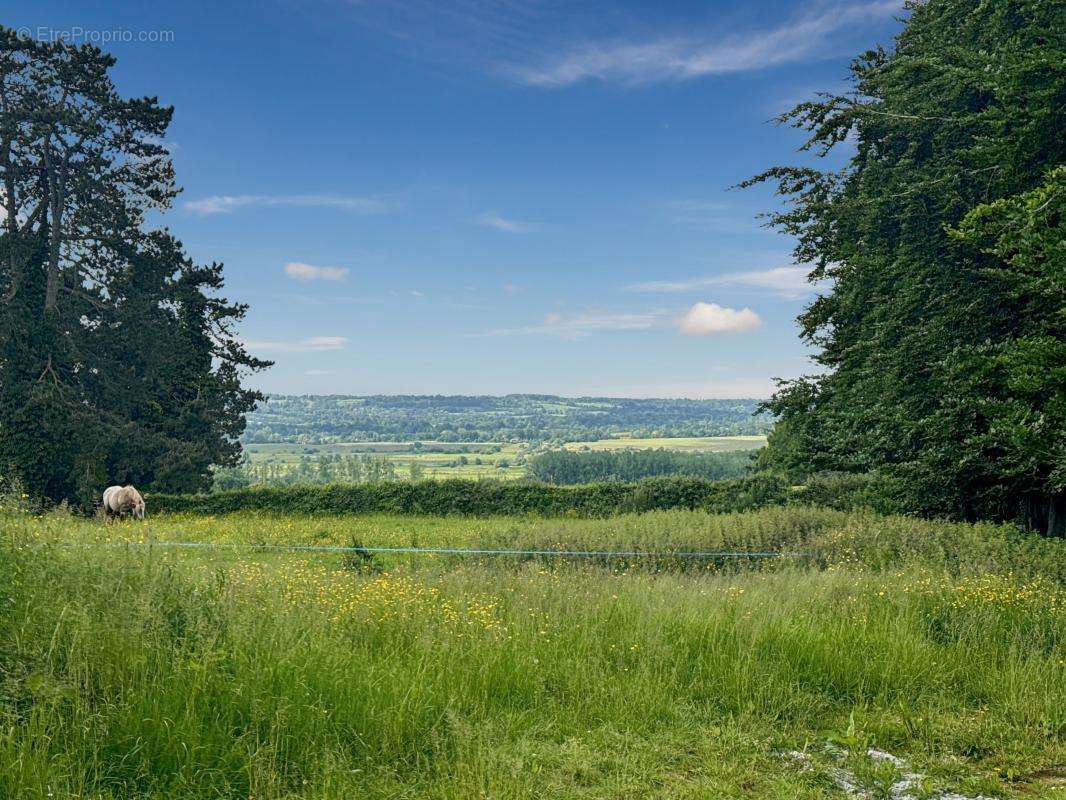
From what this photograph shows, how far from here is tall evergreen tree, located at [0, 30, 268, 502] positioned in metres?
32.5

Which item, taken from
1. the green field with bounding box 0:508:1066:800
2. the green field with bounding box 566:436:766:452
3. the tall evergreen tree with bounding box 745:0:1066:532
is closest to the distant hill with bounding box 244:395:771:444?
the green field with bounding box 566:436:766:452

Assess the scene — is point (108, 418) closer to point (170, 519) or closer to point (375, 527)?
point (170, 519)

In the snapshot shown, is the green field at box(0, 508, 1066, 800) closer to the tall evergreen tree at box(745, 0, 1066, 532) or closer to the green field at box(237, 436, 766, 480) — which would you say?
the tall evergreen tree at box(745, 0, 1066, 532)

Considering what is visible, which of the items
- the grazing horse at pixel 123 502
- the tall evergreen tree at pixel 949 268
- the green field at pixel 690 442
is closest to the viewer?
the tall evergreen tree at pixel 949 268

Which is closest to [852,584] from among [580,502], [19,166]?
[580,502]

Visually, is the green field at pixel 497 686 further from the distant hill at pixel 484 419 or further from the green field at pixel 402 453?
the distant hill at pixel 484 419

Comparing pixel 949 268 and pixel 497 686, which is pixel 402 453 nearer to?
pixel 949 268

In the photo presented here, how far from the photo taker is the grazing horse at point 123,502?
83.1 ft

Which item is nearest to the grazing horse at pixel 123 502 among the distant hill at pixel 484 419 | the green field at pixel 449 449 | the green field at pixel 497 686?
the green field at pixel 497 686

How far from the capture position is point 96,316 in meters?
37.2

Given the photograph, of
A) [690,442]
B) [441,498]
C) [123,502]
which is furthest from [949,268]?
[690,442]

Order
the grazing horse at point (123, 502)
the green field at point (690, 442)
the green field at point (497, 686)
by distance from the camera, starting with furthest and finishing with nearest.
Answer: the green field at point (690, 442)
the grazing horse at point (123, 502)
the green field at point (497, 686)

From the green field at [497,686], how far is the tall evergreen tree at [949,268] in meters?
7.01

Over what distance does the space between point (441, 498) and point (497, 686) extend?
26.2 meters
